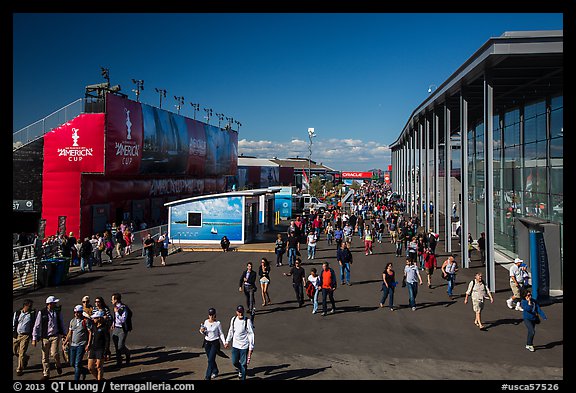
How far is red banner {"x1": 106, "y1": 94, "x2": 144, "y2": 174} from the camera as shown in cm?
3175

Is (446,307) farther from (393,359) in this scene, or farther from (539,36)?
(539,36)

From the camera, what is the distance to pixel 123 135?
33.7 m

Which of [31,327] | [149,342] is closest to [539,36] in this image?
[149,342]

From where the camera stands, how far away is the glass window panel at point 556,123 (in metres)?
19.0

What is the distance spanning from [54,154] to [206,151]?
24625 millimetres

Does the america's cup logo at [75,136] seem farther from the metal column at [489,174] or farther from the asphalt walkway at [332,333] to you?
the metal column at [489,174]

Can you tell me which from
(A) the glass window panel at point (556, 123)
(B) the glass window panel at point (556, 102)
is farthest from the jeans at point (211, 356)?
(B) the glass window panel at point (556, 102)

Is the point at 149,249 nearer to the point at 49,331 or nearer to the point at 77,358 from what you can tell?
the point at 49,331

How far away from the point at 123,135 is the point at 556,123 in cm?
2740

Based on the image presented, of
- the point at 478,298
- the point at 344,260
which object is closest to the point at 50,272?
the point at 344,260

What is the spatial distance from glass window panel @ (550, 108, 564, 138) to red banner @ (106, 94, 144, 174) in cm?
2618

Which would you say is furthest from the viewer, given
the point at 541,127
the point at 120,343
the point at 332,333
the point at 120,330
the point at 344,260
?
the point at 541,127

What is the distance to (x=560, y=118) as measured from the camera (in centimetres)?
1909

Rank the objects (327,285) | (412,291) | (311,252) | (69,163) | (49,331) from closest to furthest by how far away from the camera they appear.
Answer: (49,331) → (327,285) → (412,291) → (311,252) → (69,163)
